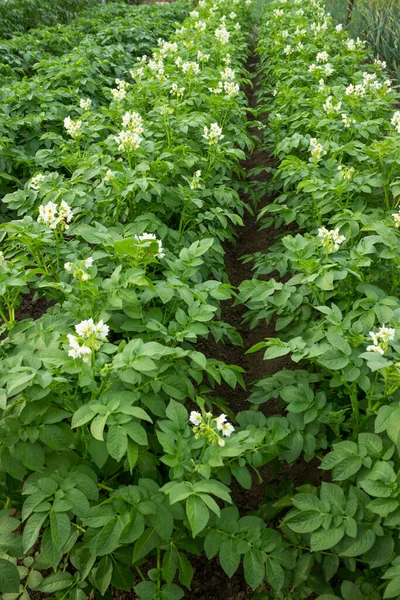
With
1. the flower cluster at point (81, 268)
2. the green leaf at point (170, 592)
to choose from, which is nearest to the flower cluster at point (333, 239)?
the flower cluster at point (81, 268)

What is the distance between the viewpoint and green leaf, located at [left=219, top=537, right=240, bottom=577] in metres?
1.71

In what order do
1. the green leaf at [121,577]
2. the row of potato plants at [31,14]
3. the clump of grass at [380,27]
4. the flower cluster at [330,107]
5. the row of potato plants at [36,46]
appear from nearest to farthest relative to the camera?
the green leaf at [121,577], the flower cluster at [330,107], the row of potato plants at [36,46], the clump of grass at [380,27], the row of potato plants at [31,14]

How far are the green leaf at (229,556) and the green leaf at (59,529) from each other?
520mm

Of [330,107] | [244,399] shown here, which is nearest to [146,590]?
[244,399]

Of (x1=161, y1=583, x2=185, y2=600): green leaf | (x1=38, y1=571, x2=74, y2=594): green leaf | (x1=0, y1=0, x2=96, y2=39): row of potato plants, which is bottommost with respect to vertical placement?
(x1=161, y1=583, x2=185, y2=600): green leaf

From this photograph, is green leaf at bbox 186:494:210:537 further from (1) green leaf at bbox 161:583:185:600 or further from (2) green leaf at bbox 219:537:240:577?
(1) green leaf at bbox 161:583:185:600

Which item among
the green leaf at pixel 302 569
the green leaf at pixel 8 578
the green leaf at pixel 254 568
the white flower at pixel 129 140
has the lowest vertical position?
the green leaf at pixel 302 569

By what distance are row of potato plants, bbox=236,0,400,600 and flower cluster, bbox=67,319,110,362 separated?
0.68 meters

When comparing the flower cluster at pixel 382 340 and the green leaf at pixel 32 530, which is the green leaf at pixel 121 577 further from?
the flower cluster at pixel 382 340

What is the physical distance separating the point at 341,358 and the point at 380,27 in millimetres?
8314

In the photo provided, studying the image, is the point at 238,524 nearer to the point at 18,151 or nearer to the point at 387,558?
the point at 387,558

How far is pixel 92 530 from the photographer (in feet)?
5.81

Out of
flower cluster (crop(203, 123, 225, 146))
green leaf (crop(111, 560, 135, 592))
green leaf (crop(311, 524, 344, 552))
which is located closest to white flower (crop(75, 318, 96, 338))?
green leaf (crop(111, 560, 135, 592))

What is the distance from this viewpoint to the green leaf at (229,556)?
171 cm
